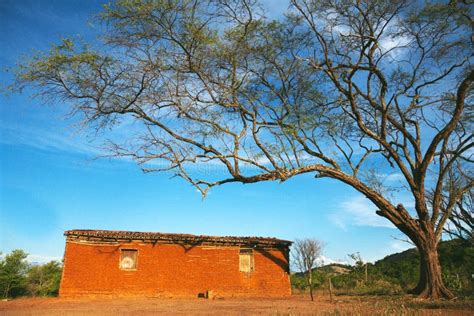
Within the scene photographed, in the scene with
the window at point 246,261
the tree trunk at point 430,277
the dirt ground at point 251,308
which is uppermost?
the window at point 246,261

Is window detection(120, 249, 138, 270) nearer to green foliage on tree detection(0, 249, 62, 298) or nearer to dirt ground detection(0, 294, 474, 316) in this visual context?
dirt ground detection(0, 294, 474, 316)

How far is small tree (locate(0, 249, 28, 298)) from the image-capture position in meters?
24.6

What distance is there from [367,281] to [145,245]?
49.1ft

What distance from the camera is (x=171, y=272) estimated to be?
1972 cm

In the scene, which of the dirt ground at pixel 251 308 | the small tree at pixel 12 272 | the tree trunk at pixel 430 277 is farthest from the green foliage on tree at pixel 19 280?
the tree trunk at pixel 430 277

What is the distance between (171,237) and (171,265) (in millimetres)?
1439

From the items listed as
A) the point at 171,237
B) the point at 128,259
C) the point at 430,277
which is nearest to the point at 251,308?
the point at 430,277

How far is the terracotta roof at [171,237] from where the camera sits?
1888 centimetres

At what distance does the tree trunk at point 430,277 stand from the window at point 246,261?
884 cm

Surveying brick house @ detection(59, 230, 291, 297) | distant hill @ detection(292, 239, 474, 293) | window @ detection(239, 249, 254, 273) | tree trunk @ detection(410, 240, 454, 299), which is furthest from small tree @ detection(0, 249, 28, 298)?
tree trunk @ detection(410, 240, 454, 299)

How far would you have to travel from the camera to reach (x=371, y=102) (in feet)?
53.8

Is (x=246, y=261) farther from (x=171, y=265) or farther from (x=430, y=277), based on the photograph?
(x=430, y=277)

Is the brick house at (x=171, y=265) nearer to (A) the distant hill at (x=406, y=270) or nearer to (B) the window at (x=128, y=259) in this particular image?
(B) the window at (x=128, y=259)

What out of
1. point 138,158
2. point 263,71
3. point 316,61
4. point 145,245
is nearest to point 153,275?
point 145,245
